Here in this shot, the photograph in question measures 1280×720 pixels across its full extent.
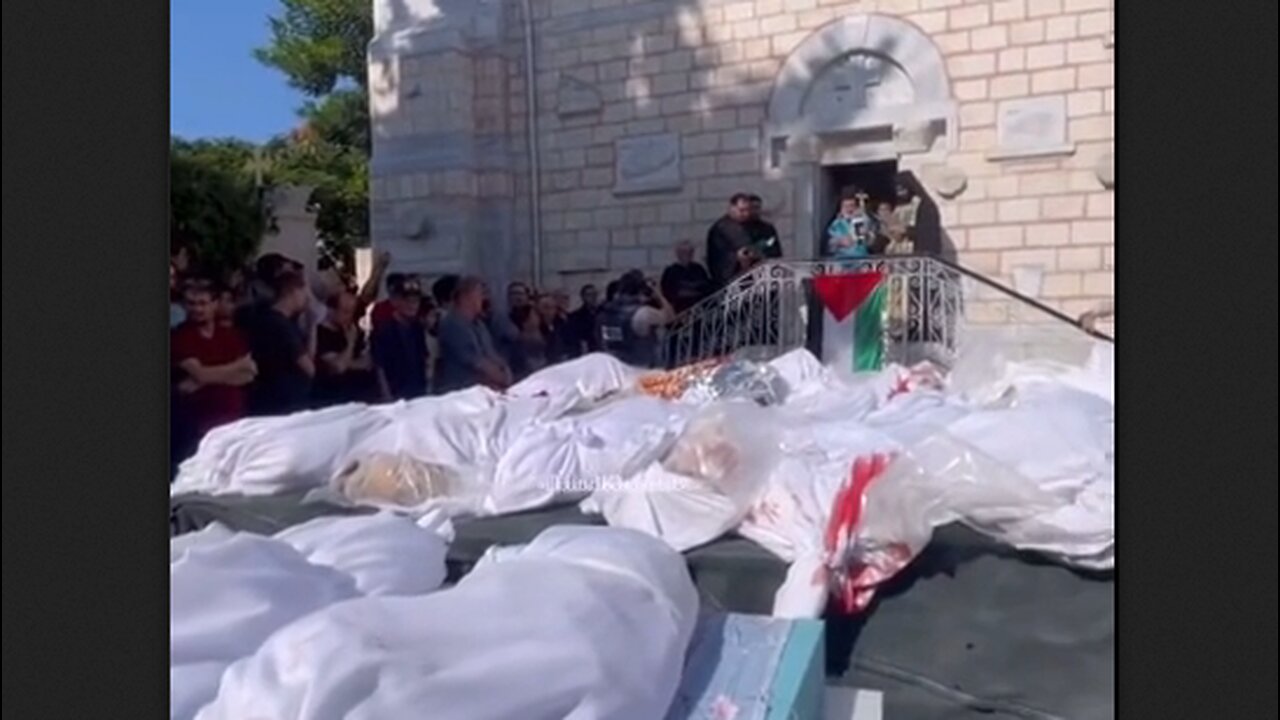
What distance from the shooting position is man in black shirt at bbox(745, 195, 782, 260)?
9.40ft

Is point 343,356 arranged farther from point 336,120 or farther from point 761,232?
point 761,232

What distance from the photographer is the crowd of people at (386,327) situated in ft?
9.62

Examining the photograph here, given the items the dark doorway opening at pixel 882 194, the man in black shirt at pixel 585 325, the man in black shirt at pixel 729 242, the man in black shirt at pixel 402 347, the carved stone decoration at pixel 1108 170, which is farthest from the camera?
the man in black shirt at pixel 402 347

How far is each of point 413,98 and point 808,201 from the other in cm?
93

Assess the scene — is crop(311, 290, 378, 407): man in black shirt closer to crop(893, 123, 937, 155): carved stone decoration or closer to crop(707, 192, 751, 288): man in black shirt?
crop(707, 192, 751, 288): man in black shirt

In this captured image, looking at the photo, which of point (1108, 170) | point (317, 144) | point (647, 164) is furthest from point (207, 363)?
point (1108, 170)

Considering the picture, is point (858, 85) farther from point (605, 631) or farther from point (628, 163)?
point (605, 631)

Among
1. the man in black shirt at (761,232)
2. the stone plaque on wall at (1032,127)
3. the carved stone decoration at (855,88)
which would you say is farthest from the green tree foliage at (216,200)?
the stone plaque on wall at (1032,127)

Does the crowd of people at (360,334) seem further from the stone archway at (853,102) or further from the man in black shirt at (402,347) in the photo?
the stone archway at (853,102)

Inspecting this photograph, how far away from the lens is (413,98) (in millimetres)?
3133

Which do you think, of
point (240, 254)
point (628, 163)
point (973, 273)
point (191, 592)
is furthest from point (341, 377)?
point (973, 273)

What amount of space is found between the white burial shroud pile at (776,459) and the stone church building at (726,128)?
0.24m

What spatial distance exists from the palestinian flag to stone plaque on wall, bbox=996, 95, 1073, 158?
36cm

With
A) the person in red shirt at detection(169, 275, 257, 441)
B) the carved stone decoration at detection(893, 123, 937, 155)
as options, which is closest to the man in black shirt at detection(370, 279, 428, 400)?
the person in red shirt at detection(169, 275, 257, 441)
